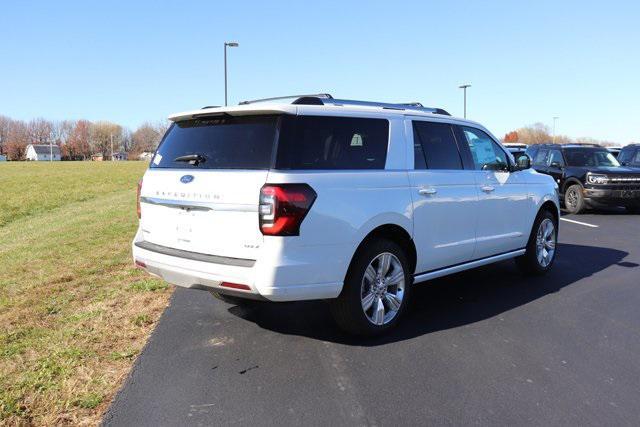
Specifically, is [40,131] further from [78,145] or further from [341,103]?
[341,103]

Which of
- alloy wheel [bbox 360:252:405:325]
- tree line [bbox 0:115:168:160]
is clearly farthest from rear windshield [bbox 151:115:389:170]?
tree line [bbox 0:115:168:160]

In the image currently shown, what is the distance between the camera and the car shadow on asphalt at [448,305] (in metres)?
4.74

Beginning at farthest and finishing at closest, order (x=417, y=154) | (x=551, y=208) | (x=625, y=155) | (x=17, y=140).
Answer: (x=17, y=140) → (x=625, y=155) → (x=551, y=208) → (x=417, y=154)

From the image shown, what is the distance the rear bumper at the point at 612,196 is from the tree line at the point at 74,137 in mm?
155615

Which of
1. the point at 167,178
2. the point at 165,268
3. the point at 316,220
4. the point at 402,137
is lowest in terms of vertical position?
the point at 165,268

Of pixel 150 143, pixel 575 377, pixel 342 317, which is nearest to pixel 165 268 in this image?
pixel 342 317

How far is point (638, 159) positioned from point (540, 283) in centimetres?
1263

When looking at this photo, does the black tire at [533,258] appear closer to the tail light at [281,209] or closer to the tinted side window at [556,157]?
the tail light at [281,209]

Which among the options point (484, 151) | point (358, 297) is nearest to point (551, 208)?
point (484, 151)

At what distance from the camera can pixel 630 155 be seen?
55.7 ft

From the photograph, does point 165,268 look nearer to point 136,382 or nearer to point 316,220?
point 136,382

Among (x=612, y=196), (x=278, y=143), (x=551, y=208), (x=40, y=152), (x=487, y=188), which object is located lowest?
(x=612, y=196)

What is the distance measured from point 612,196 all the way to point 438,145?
10184mm

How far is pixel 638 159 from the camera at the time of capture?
16641 mm
